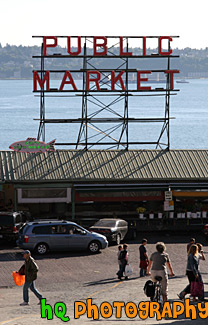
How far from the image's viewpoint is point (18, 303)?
21484mm

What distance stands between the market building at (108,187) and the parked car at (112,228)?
226 cm

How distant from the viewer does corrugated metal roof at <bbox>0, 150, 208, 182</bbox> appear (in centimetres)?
3650

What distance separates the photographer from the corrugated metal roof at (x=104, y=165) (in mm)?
36500

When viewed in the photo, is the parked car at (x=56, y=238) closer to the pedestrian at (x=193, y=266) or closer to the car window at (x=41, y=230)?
the car window at (x=41, y=230)

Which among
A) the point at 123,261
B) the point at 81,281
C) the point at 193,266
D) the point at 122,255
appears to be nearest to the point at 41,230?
the point at 81,281

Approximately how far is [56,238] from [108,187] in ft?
20.1

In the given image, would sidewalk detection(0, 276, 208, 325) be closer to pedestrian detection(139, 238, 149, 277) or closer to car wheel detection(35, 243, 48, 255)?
pedestrian detection(139, 238, 149, 277)

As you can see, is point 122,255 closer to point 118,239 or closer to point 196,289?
point 196,289

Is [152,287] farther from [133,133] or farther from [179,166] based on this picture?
[133,133]

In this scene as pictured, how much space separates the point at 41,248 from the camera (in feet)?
103

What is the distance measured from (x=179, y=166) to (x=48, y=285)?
14.5 meters

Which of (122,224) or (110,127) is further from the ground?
(122,224)

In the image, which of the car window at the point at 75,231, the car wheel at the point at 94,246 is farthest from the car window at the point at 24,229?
the car wheel at the point at 94,246

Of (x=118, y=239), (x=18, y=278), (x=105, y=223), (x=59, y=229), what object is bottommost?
(x=118, y=239)
